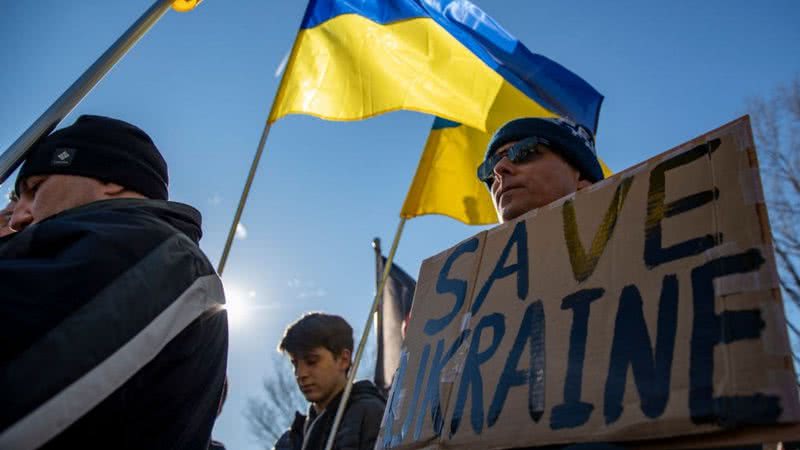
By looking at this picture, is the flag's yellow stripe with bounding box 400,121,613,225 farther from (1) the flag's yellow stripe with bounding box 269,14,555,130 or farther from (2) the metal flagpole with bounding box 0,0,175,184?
(2) the metal flagpole with bounding box 0,0,175,184

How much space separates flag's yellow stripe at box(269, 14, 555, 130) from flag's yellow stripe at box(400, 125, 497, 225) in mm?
480

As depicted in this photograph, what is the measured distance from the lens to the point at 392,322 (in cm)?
656

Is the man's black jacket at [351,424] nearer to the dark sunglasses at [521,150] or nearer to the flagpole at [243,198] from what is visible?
the flagpole at [243,198]

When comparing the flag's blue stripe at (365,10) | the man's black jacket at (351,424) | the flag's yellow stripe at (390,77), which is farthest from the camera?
the flag's blue stripe at (365,10)

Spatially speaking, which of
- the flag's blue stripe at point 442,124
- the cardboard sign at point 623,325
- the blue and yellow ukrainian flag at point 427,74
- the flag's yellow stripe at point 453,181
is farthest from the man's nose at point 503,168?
the flag's blue stripe at point 442,124

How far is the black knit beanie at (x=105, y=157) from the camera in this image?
5.58ft

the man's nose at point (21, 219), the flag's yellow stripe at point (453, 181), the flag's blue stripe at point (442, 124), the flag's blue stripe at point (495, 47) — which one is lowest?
the man's nose at point (21, 219)

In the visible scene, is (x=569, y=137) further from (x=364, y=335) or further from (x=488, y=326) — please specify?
(x=364, y=335)

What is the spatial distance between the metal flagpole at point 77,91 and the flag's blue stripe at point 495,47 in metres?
1.77

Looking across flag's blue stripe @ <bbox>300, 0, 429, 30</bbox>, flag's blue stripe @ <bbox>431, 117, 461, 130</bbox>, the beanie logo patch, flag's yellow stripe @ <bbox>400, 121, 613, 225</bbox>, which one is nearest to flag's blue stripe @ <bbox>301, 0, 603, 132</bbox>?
flag's blue stripe @ <bbox>300, 0, 429, 30</bbox>

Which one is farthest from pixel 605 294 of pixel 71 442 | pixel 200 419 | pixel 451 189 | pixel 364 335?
pixel 451 189

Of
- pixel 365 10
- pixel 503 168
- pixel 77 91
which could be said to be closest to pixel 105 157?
pixel 77 91

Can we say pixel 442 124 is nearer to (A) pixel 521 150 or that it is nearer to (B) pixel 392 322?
(B) pixel 392 322

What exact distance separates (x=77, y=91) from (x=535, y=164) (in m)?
1.82
